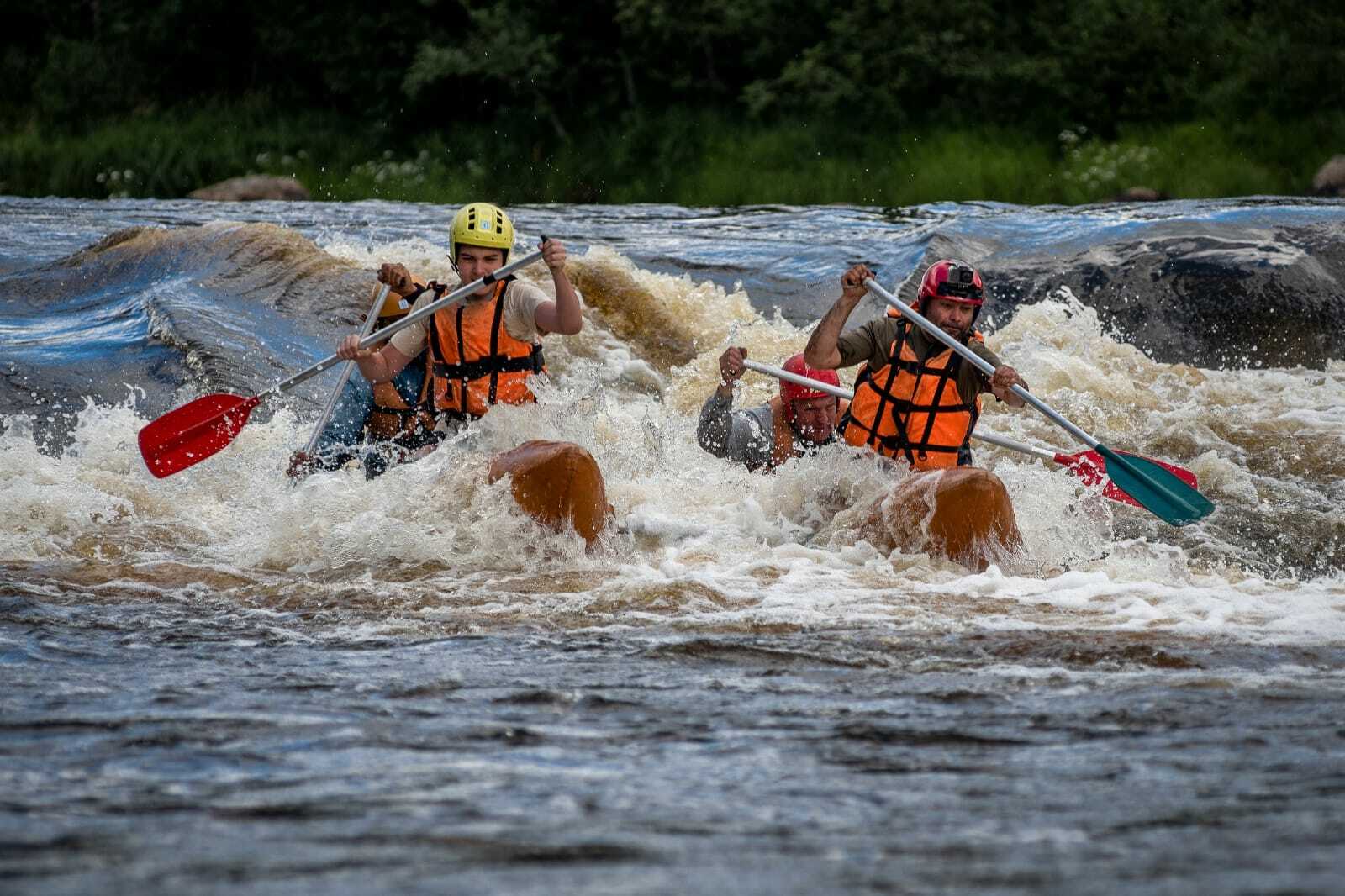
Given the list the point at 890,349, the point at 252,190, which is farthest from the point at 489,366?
the point at 252,190

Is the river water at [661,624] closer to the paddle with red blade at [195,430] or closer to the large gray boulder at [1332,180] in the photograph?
the paddle with red blade at [195,430]

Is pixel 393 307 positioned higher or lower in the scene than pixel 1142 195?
lower

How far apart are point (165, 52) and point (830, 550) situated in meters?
26.6

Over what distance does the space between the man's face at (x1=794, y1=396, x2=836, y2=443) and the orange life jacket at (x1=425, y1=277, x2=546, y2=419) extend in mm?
1224

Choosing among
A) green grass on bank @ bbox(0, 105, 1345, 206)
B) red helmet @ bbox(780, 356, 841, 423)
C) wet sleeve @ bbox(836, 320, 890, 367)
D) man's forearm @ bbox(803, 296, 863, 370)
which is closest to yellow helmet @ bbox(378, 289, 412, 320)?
red helmet @ bbox(780, 356, 841, 423)

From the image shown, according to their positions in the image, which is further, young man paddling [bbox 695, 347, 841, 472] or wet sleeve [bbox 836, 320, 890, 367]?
young man paddling [bbox 695, 347, 841, 472]

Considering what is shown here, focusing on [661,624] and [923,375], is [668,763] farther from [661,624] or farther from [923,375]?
[923,375]

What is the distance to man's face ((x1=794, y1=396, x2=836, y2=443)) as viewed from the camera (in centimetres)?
764

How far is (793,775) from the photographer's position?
382 centimetres

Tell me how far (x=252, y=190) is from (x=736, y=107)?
7.23 m

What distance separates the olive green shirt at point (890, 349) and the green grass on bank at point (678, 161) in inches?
561

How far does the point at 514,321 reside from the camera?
710 cm

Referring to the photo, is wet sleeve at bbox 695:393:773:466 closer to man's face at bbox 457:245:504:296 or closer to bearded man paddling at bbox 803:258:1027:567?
bearded man paddling at bbox 803:258:1027:567

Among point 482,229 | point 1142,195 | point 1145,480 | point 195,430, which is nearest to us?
point 1145,480
